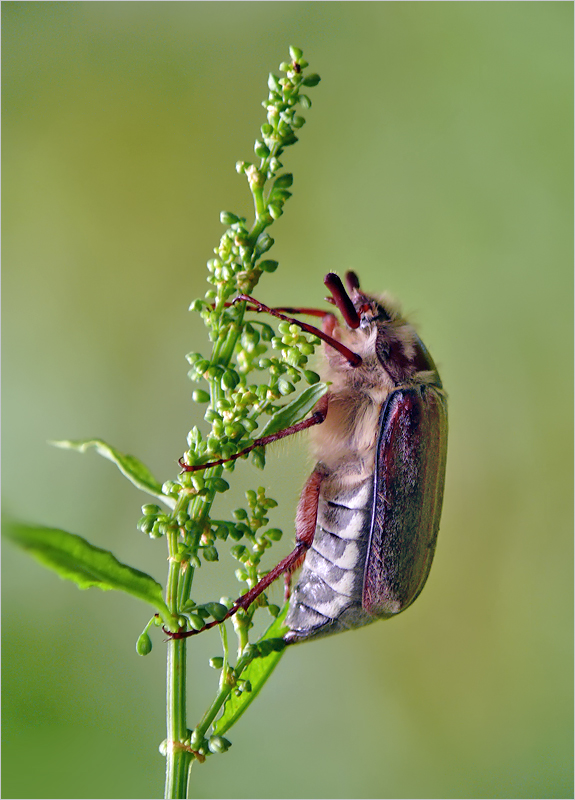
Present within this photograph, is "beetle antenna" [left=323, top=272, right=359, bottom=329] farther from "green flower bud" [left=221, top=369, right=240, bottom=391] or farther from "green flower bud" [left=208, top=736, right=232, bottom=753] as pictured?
"green flower bud" [left=208, top=736, right=232, bottom=753]

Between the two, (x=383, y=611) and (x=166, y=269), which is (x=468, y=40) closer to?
(x=166, y=269)

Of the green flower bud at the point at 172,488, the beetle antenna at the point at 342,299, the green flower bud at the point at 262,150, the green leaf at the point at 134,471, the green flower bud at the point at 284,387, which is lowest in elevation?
the green flower bud at the point at 172,488

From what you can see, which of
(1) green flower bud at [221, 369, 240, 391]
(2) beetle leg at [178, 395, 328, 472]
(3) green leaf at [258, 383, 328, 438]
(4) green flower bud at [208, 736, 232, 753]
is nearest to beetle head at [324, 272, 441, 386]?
(2) beetle leg at [178, 395, 328, 472]

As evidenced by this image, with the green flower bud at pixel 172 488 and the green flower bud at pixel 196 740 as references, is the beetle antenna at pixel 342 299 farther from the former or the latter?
the green flower bud at pixel 196 740

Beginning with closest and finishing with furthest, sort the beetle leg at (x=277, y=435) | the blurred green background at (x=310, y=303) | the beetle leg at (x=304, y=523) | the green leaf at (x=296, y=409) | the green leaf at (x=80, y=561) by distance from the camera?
the green leaf at (x=80, y=561) → the beetle leg at (x=277, y=435) → the green leaf at (x=296, y=409) → the beetle leg at (x=304, y=523) → the blurred green background at (x=310, y=303)

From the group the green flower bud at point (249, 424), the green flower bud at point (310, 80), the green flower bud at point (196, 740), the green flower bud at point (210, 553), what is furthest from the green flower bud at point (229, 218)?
the green flower bud at point (196, 740)

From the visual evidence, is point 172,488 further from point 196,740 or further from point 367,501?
point 367,501
